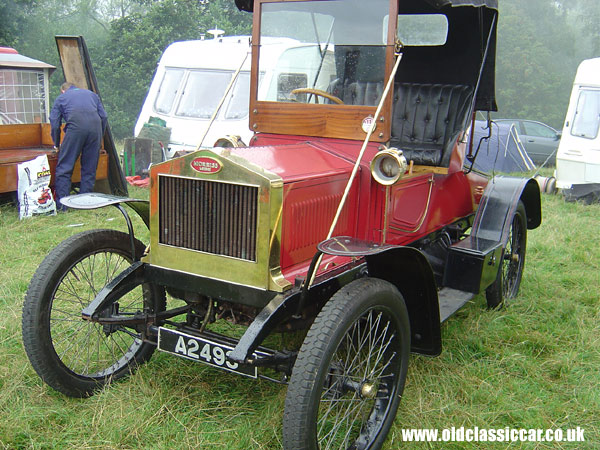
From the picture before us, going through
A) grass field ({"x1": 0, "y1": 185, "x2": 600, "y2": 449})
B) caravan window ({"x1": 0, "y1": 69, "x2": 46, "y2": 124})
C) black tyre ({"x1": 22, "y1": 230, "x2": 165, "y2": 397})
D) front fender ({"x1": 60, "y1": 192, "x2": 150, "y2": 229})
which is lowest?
grass field ({"x1": 0, "y1": 185, "x2": 600, "y2": 449})

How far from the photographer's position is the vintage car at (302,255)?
2510mm

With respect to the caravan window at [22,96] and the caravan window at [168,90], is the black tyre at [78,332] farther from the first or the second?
the caravan window at [168,90]

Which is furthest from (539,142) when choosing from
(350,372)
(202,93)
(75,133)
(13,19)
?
(13,19)

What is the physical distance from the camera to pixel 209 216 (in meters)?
2.70

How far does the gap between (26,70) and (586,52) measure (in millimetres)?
28237

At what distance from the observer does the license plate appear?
2445mm

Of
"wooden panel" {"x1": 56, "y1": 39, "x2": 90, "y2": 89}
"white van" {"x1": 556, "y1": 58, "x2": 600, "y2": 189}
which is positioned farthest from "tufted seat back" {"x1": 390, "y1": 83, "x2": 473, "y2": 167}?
"white van" {"x1": 556, "y1": 58, "x2": 600, "y2": 189}

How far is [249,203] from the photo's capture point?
2580mm

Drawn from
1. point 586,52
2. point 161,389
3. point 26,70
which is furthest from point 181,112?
point 586,52

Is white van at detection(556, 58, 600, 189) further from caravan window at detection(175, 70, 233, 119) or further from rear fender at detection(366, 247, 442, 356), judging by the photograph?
rear fender at detection(366, 247, 442, 356)

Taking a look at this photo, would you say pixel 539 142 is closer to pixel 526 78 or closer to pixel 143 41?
pixel 143 41

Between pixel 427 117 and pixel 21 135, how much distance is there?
5785 mm

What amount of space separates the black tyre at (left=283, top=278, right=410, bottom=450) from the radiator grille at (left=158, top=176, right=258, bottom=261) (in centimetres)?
54

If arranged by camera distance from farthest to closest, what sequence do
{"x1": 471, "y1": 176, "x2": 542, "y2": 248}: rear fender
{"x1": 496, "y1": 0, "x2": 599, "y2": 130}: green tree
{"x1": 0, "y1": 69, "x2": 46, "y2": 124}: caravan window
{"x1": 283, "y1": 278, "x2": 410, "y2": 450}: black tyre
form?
{"x1": 496, "y1": 0, "x2": 599, "y2": 130}: green tree
{"x1": 0, "y1": 69, "x2": 46, "y2": 124}: caravan window
{"x1": 471, "y1": 176, "x2": 542, "y2": 248}: rear fender
{"x1": 283, "y1": 278, "x2": 410, "y2": 450}: black tyre
